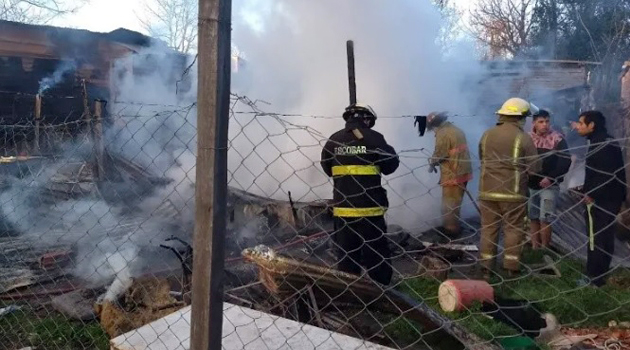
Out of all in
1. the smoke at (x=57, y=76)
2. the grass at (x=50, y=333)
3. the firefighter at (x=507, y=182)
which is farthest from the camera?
the smoke at (x=57, y=76)

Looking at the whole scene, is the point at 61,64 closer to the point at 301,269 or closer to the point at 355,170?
the point at 355,170

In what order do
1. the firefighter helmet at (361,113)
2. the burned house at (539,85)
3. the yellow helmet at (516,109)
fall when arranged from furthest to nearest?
the burned house at (539,85) → the yellow helmet at (516,109) → the firefighter helmet at (361,113)

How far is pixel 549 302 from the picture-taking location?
4574mm

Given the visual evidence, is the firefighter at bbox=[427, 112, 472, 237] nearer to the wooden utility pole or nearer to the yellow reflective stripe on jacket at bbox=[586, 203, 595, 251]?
the yellow reflective stripe on jacket at bbox=[586, 203, 595, 251]

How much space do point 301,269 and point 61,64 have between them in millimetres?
15303

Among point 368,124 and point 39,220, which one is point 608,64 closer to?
point 368,124

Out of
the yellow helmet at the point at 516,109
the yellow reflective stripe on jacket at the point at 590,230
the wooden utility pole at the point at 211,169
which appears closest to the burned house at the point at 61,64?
the yellow helmet at the point at 516,109

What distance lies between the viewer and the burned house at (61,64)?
1534 centimetres

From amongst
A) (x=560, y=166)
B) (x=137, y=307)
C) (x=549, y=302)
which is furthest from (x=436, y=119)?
(x=137, y=307)

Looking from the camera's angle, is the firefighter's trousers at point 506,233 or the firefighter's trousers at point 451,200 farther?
the firefighter's trousers at point 451,200

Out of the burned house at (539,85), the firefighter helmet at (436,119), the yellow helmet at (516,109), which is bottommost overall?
the firefighter helmet at (436,119)

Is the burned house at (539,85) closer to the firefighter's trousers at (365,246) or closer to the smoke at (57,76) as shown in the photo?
the firefighter's trousers at (365,246)

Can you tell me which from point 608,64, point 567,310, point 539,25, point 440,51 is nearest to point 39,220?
point 567,310

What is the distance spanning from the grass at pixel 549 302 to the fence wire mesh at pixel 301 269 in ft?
0.06
